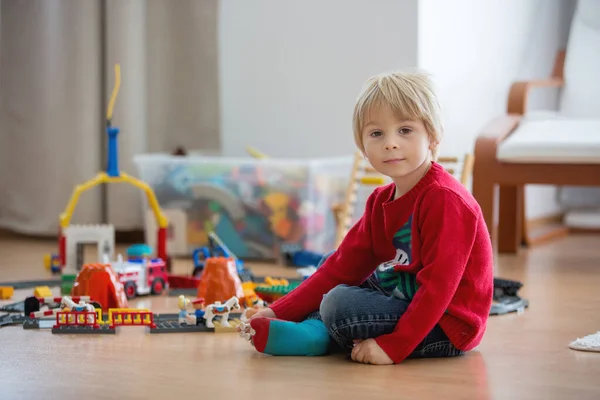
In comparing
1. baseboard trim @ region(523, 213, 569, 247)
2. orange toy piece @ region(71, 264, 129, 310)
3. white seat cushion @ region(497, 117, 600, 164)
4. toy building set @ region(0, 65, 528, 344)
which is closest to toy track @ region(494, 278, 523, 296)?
toy building set @ region(0, 65, 528, 344)

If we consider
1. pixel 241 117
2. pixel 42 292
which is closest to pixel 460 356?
pixel 42 292

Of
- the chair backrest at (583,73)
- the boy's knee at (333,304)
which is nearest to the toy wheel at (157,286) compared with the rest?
the boy's knee at (333,304)

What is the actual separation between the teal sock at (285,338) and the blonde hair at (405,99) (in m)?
0.34

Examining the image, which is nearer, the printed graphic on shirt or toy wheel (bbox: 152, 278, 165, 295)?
the printed graphic on shirt

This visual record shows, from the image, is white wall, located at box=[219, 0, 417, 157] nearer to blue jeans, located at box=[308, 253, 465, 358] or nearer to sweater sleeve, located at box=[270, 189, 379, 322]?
sweater sleeve, located at box=[270, 189, 379, 322]

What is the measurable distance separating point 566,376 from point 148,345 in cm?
67

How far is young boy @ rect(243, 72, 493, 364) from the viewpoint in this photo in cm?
141

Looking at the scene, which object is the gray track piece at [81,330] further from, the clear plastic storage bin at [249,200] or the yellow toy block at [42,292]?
the clear plastic storage bin at [249,200]

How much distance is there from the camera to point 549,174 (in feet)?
8.30

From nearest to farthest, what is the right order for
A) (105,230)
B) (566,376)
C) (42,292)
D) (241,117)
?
(566,376)
(42,292)
(105,230)
(241,117)

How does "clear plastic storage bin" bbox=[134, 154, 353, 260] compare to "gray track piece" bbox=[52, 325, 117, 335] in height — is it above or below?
above

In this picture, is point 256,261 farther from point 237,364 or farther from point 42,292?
point 237,364

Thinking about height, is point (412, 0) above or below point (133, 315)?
above

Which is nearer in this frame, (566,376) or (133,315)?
(566,376)
